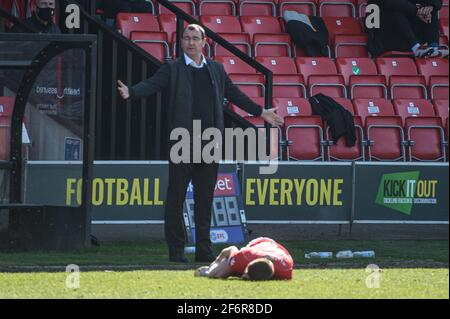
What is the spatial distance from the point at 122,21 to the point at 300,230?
3.93 metres

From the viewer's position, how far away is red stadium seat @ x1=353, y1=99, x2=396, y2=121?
1762cm

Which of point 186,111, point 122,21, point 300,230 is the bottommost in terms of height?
point 300,230

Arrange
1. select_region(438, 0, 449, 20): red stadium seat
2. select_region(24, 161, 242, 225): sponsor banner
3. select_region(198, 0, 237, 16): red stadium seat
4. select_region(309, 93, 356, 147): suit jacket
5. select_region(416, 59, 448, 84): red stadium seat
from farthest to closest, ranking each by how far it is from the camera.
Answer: select_region(438, 0, 449, 20): red stadium seat
select_region(416, 59, 448, 84): red stadium seat
select_region(198, 0, 237, 16): red stadium seat
select_region(309, 93, 356, 147): suit jacket
select_region(24, 161, 242, 225): sponsor banner

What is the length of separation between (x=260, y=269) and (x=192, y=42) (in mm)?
2671

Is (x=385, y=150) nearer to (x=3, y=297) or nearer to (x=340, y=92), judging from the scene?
(x=340, y=92)

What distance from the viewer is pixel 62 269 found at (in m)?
10.8

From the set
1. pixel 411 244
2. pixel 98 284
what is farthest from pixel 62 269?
pixel 411 244

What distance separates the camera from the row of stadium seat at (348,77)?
17.7m

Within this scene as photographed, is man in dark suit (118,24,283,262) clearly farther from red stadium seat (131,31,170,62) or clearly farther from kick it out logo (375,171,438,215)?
red stadium seat (131,31,170,62)

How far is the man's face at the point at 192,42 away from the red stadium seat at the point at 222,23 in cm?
679

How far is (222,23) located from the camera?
18.5 meters

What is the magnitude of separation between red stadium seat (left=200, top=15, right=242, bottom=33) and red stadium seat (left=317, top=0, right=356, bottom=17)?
5.41ft

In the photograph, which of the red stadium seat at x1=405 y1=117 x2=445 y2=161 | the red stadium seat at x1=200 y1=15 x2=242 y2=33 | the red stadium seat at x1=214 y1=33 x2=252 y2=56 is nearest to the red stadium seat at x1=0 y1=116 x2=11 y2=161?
the red stadium seat at x1=214 y1=33 x2=252 y2=56

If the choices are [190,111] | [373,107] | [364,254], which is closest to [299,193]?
[364,254]
